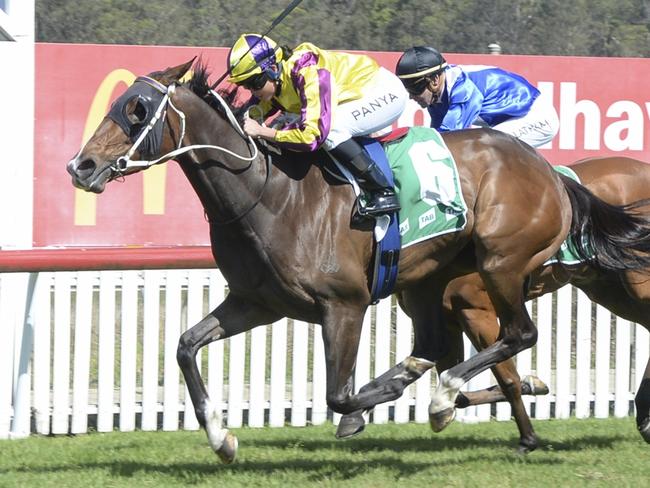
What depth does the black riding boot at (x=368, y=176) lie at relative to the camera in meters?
5.21

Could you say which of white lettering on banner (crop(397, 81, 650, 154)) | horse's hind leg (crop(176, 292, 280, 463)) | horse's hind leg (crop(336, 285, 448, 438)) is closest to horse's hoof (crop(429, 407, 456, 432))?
horse's hind leg (crop(336, 285, 448, 438))

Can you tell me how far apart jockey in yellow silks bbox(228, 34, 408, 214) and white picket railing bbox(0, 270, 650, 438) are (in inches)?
70.4

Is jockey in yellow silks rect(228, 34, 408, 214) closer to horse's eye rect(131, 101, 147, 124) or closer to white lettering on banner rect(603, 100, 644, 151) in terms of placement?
horse's eye rect(131, 101, 147, 124)

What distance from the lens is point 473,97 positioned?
247 inches

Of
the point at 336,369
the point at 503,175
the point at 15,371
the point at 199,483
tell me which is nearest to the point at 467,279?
the point at 503,175

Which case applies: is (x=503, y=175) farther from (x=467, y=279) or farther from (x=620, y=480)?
(x=620, y=480)

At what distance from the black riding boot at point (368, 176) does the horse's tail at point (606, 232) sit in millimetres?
1101

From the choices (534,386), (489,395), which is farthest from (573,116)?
(489,395)

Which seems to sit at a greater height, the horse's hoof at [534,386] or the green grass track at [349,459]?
the horse's hoof at [534,386]

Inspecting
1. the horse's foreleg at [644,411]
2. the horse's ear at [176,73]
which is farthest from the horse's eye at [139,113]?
the horse's foreleg at [644,411]

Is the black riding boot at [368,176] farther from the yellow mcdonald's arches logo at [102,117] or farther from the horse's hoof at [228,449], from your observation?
the yellow mcdonald's arches logo at [102,117]

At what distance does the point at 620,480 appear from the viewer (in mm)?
5391

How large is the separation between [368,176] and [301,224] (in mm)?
350

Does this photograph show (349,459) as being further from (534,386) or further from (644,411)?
(644,411)
